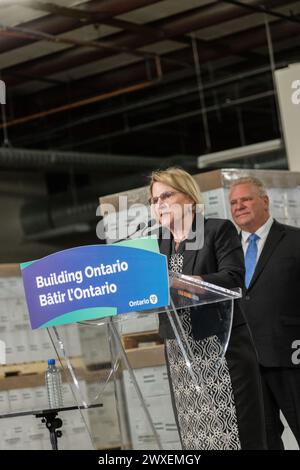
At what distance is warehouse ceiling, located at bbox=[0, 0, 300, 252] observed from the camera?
7559 millimetres

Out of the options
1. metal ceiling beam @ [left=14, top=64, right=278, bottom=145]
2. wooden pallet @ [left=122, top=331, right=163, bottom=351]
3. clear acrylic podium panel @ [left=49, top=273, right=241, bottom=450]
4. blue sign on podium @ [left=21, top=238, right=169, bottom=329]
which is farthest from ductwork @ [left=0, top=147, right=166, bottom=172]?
blue sign on podium @ [left=21, top=238, right=169, bottom=329]

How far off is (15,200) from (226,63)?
3222 millimetres

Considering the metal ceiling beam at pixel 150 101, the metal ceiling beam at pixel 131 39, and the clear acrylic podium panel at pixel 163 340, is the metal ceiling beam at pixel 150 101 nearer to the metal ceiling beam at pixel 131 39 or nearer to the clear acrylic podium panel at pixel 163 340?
the metal ceiling beam at pixel 131 39

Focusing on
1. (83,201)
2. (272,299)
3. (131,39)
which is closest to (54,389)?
(272,299)

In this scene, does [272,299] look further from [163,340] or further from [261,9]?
[261,9]

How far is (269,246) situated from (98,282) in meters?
1.30

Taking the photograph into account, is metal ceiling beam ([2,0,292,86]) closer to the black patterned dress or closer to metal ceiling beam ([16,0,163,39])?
metal ceiling beam ([16,0,163,39])

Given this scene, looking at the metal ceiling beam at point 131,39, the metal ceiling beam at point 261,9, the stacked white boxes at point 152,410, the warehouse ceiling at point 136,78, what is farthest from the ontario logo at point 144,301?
the metal ceiling beam at point 131,39

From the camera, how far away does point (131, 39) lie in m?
8.21

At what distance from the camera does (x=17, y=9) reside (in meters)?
7.01

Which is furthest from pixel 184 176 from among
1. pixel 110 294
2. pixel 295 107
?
pixel 295 107

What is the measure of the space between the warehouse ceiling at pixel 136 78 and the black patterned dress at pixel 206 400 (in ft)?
12.9

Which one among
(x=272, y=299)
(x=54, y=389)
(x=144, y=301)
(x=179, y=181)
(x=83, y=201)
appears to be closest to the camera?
(x=144, y=301)

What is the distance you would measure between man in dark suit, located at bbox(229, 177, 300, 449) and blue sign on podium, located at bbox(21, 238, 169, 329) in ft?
3.55
